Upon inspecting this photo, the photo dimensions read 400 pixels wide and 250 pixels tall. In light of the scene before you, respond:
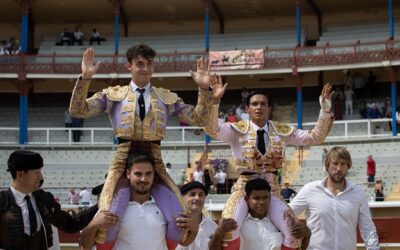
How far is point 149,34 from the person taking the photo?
87.7 feet

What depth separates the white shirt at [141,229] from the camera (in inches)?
178

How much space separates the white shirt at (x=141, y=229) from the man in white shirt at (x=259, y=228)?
2.29 feet

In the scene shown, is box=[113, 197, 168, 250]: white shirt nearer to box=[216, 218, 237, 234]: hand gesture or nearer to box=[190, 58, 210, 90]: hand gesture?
box=[216, 218, 237, 234]: hand gesture

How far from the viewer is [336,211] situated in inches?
213

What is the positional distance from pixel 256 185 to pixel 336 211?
2.20ft

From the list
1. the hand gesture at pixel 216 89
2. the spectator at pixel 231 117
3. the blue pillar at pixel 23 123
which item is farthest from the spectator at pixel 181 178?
the hand gesture at pixel 216 89

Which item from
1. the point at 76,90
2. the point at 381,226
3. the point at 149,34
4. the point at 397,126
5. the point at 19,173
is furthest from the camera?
the point at 149,34

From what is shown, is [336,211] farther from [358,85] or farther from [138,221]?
[358,85]

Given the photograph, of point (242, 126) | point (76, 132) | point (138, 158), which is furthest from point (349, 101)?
point (138, 158)

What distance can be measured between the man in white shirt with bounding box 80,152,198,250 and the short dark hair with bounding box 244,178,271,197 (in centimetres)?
71

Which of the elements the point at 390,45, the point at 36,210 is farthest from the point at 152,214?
the point at 390,45

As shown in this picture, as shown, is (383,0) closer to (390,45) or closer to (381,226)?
(390,45)

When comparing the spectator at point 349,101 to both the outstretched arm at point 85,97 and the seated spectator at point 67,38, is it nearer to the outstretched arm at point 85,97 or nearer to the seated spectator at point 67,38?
the seated spectator at point 67,38

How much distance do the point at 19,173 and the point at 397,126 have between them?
1756 centimetres
